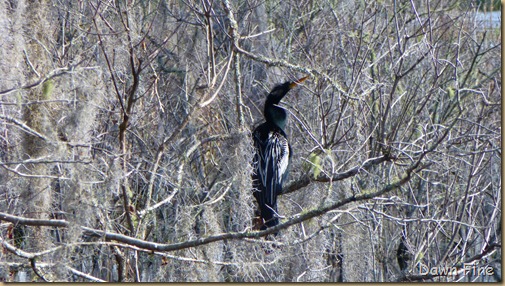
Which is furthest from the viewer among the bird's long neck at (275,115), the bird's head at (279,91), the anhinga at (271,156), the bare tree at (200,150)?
the bird's long neck at (275,115)

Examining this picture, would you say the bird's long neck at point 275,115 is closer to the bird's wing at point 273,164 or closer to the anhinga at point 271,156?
the anhinga at point 271,156

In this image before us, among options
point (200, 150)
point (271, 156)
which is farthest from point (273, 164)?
point (200, 150)

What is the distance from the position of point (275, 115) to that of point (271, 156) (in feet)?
1.42

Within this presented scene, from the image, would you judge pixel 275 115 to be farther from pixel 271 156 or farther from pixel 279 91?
pixel 271 156

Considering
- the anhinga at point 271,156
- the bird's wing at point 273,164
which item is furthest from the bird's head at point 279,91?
the bird's wing at point 273,164

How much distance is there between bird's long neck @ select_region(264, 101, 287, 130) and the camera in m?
5.12

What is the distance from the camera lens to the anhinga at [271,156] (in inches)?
171

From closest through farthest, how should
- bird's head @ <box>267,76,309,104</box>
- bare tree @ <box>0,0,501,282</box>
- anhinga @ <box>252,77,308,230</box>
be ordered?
bare tree @ <box>0,0,501,282</box>, anhinga @ <box>252,77,308,230</box>, bird's head @ <box>267,76,309,104</box>

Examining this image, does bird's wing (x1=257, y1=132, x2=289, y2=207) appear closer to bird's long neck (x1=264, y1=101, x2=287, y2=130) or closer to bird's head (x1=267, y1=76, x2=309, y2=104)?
bird's long neck (x1=264, y1=101, x2=287, y2=130)

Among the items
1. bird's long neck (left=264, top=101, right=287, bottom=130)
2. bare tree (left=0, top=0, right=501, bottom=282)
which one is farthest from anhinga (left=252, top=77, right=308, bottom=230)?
bare tree (left=0, top=0, right=501, bottom=282)

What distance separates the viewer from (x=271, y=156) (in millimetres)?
4809

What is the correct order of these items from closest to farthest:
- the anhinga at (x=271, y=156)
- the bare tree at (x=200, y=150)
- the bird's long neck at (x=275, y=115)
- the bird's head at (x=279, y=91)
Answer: the bare tree at (x=200, y=150)
the anhinga at (x=271, y=156)
the bird's head at (x=279, y=91)
the bird's long neck at (x=275, y=115)

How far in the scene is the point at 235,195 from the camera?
12.7 feet

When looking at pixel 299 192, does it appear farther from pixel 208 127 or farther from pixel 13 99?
pixel 13 99
